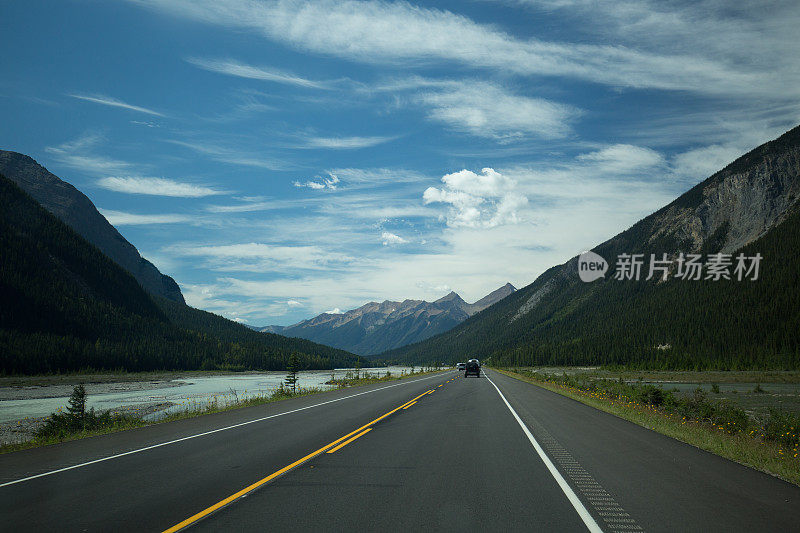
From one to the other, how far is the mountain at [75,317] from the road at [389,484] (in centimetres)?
8840

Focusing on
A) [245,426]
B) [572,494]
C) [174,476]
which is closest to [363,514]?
[572,494]

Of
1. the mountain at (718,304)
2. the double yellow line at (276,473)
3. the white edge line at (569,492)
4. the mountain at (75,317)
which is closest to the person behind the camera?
the white edge line at (569,492)

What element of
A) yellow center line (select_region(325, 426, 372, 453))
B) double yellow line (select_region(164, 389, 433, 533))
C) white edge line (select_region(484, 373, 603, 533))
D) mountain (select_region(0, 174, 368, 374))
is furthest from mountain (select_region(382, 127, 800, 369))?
double yellow line (select_region(164, 389, 433, 533))

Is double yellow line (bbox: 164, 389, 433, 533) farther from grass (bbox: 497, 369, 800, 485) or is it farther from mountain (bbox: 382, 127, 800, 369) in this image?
mountain (bbox: 382, 127, 800, 369)

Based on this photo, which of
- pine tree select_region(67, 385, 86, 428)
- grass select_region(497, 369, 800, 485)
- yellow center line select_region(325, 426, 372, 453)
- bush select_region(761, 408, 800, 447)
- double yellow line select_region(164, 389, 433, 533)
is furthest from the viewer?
pine tree select_region(67, 385, 86, 428)

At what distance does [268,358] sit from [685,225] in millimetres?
176604

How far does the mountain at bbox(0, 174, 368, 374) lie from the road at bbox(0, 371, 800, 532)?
88401mm

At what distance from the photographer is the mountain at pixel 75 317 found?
98663 millimetres

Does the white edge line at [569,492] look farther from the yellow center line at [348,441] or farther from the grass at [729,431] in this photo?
the yellow center line at [348,441]

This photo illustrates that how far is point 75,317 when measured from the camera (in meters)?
122

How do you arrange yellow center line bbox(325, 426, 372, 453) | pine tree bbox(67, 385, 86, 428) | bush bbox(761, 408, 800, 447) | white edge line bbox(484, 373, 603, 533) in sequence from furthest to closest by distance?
pine tree bbox(67, 385, 86, 428), bush bbox(761, 408, 800, 447), yellow center line bbox(325, 426, 372, 453), white edge line bbox(484, 373, 603, 533)

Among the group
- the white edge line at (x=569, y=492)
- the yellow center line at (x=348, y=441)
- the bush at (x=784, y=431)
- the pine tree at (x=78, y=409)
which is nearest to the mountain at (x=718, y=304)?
the bush at (x=784, y=431)

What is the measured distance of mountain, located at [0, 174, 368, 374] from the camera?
324ft

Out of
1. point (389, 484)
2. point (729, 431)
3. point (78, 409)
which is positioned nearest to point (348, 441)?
point (389, 484)
